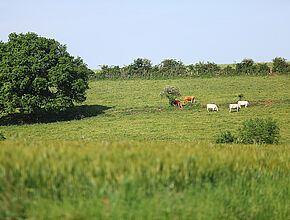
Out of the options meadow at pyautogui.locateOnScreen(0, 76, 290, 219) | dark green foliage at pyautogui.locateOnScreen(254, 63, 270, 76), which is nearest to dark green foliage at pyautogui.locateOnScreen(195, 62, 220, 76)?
dark green foliage at pyautogui.locateOnScreen(254, 63, 270, 76)

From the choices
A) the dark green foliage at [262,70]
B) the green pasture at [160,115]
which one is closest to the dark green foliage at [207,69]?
the green pasture at [160,115]

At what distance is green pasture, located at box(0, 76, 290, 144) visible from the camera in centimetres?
2520

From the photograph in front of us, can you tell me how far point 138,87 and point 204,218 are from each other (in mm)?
64519

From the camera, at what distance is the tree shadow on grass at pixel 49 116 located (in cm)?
3541

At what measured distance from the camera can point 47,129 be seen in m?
29.5

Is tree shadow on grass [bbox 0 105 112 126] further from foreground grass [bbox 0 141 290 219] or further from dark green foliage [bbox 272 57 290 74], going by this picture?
dark green foliage [bbox 272 57 290 74]

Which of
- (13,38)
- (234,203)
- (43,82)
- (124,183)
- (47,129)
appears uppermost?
(13,38)

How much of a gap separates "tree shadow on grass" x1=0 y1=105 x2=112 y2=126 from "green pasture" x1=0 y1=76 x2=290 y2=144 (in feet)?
0.55

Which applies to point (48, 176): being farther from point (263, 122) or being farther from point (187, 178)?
point (263, 122)

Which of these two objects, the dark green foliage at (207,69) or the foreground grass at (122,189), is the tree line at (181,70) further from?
the foreground grass at (122,189)

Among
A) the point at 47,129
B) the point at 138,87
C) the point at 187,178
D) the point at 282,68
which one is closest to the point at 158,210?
the point at 187,178

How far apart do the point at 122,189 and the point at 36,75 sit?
110 feet

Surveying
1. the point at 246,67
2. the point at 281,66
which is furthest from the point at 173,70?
the point at 281,66

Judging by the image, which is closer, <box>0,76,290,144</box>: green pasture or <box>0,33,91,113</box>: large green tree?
<box>0,76,290,144</box>: green pasture
